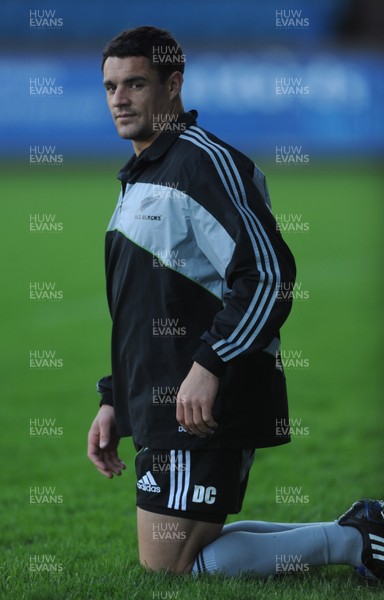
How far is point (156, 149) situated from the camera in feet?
11.1

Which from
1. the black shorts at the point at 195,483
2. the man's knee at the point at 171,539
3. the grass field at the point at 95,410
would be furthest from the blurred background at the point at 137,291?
the black shorts at the point at 195,483

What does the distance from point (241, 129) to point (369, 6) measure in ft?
18.2

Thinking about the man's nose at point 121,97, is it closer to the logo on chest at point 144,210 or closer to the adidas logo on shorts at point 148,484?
the logo on chest at point 144,210

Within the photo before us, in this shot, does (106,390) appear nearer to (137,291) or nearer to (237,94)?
(137,291)

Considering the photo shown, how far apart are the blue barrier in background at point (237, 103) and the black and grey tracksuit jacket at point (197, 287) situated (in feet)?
54.9

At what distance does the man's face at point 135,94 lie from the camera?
3381 mm

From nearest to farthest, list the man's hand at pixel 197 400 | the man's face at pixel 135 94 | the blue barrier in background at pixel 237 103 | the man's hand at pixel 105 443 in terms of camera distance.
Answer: the man's hand at pixel 197 400
the man's face at pixel 135 94
the man's hand at pixel 105 443
the blue barrier in background at pixel 237 103

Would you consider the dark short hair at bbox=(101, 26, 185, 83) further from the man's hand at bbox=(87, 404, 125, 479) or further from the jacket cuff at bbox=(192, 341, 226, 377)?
the man's hand at bbox=(87, 404, 125, 479)

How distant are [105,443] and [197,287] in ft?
2.43

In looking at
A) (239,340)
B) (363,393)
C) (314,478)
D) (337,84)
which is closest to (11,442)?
(314,478)

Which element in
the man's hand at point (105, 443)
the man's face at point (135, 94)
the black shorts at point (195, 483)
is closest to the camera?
the black shorts at point (195, 483)

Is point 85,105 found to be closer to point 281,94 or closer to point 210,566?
point 281,94

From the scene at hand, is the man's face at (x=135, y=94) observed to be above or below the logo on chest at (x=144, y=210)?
above

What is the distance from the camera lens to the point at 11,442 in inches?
235
